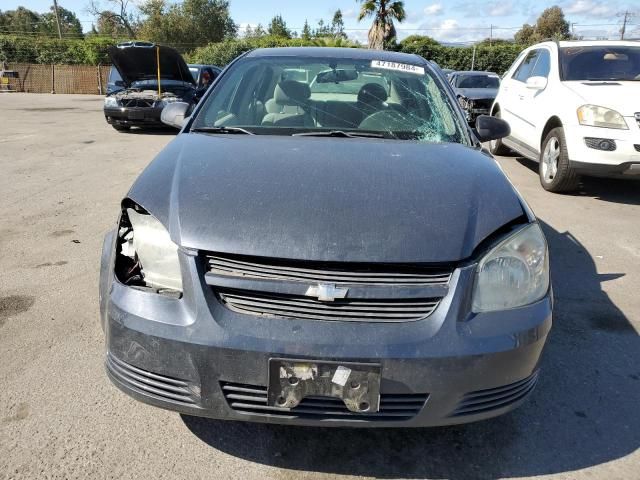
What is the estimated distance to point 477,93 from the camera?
11.7 metres

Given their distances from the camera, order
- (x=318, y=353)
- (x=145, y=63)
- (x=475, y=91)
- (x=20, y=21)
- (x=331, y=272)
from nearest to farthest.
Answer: (x=318, y=353) → (x=331, y=272) → (x=145, y=63) → (x=475, y=91) → (x=20, y=21)

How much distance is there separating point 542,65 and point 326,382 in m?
6.77

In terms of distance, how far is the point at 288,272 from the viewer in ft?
5.96

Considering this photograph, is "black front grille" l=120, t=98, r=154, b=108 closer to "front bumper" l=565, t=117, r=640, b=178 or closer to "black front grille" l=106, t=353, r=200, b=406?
"front bumper" l=565, t=117, r=640, b=178

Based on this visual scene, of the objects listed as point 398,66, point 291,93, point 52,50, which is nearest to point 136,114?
point 291,93

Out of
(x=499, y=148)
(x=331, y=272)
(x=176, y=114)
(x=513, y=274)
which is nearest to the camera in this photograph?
(x=331, y=272)

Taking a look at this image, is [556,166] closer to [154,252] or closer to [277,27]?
[154,252]

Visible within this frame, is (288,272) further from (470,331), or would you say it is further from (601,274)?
(601,274)

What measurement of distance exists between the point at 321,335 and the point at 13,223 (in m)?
4.23

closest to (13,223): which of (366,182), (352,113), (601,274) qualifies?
(352,113)

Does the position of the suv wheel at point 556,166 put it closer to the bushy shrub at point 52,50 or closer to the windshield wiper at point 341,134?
the windshield wiper at point 341,134

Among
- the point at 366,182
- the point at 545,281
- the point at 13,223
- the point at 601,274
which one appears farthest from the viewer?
the point at 13,223

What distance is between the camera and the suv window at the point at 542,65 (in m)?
6.93

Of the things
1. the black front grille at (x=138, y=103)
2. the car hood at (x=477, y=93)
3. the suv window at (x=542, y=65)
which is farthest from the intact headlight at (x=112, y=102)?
the suv window at (x=542, y=65)
